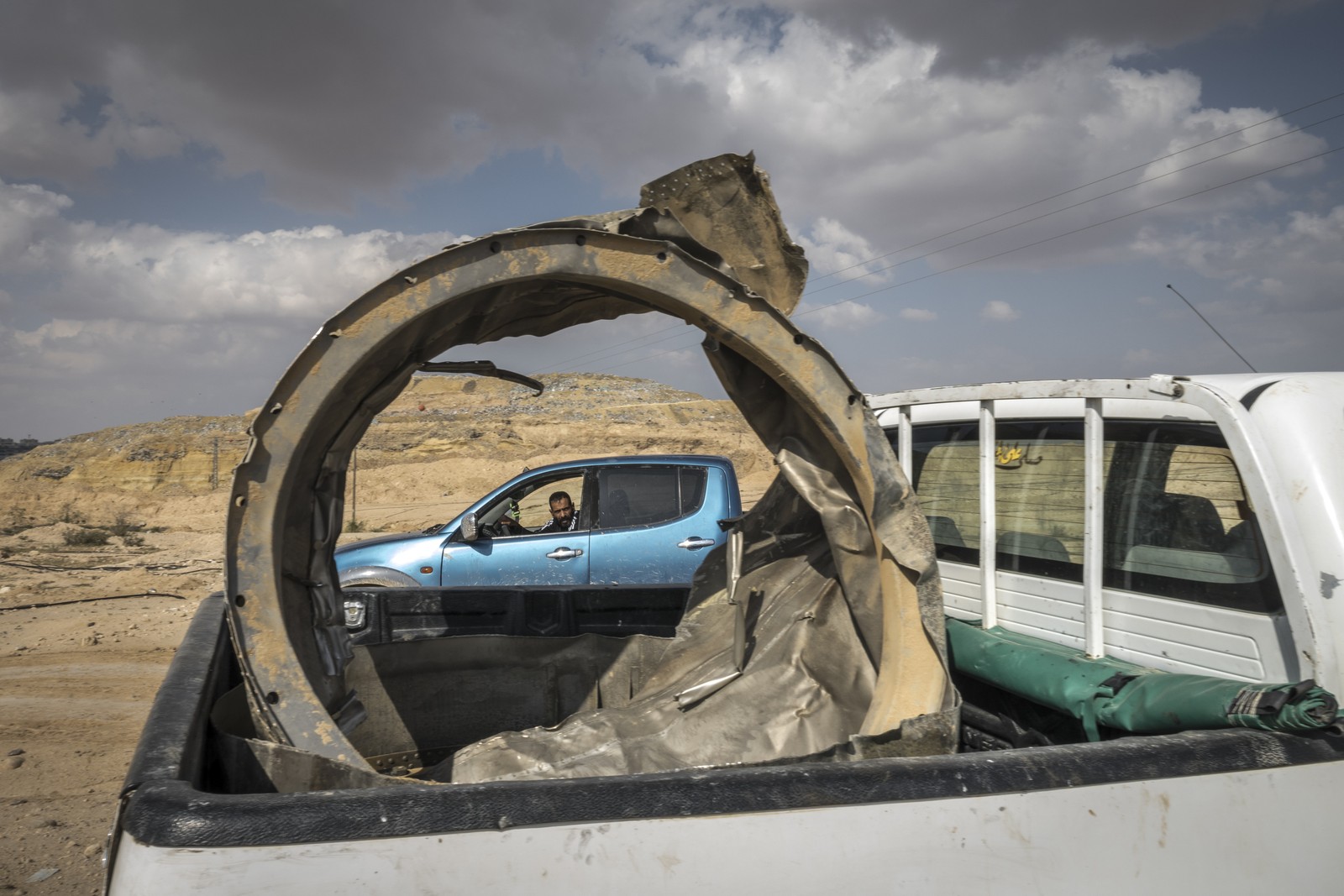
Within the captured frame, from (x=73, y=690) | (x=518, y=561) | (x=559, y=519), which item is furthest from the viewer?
(x=559, y=519)

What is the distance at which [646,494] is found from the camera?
816cm

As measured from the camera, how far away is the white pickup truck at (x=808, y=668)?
1.71 metres

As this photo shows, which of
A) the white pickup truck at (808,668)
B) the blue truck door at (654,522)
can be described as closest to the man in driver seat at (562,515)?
the blue truck door at (654,522)

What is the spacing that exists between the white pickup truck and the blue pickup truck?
4179 millimetres

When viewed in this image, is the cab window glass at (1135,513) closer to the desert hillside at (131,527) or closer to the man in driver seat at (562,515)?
the desert hillside at (131,527)

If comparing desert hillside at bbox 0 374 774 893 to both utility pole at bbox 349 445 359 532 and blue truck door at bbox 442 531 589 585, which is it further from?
blue truck door at bbox 442 531 589 585

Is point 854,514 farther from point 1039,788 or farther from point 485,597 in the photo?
point 485,597

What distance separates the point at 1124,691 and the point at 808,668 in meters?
0.88

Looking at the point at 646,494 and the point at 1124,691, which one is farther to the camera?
the point at 646,494

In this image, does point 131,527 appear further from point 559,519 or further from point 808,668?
point 808,668

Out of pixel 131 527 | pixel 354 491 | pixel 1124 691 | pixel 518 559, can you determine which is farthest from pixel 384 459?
pixel 1124 691

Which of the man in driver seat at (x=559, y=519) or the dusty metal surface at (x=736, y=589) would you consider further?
the man in driver seat at (x=559, y=519)

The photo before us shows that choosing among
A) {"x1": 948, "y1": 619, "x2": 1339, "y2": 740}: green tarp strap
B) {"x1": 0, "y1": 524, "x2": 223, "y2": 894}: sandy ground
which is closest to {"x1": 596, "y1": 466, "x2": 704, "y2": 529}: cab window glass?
{"x1": 0, "y1": 524, "x2": 223, "y2": 894}: sandy ground

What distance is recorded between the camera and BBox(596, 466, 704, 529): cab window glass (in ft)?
26.6
